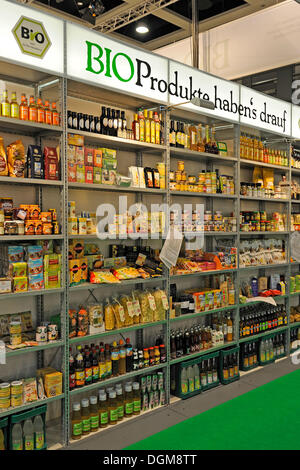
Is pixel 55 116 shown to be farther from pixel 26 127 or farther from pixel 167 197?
pixel 167 197

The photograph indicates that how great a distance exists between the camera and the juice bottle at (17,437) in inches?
119

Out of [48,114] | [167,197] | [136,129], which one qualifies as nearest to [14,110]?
[48,114]

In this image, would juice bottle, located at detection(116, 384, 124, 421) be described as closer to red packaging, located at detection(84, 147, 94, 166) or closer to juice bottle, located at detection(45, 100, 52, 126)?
red packaging, located at detection(84, 147, 94, 166)

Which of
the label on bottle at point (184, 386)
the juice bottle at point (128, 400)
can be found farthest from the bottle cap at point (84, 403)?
the label on bottle at point (184, 386)

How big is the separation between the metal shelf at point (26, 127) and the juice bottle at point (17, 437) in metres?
2.25

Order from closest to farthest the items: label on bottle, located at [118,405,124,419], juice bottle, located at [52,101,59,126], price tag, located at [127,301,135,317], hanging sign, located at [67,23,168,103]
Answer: juice bottle, located at [52,101,59,126]
hanging sign, located at [67,23,168,103]
label on bottle, located at [118,405,124,419]
price tag, located at [127,301,135,317]

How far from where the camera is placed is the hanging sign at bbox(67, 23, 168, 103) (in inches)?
132

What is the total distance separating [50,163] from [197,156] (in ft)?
6.53

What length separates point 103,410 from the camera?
11.8 feet

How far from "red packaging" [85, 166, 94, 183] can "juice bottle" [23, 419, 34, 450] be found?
199cm

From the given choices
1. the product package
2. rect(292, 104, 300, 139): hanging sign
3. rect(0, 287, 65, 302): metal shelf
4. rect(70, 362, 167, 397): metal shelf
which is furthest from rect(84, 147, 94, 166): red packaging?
rect(292, 104, 300, 139): hanging sign

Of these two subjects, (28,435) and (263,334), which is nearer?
(28,435)

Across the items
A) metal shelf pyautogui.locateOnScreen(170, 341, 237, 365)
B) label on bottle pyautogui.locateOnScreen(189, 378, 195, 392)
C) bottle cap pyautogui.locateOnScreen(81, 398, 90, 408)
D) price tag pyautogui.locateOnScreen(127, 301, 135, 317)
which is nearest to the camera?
bottle cap pyautogui.locateOnScreen(81, 398, 90, 408)

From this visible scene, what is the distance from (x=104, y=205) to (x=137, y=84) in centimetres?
120
